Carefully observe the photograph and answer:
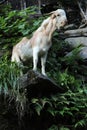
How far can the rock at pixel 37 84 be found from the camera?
25.2ft

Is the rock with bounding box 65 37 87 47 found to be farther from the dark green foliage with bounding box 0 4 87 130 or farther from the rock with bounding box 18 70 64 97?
the rock with bounding box 18 70 64 97

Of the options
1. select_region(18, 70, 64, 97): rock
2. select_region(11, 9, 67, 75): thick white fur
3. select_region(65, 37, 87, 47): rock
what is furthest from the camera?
select_region(65, 37, 87, 47): rock

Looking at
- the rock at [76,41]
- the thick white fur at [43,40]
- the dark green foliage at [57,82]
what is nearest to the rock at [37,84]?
the dark green foliage at [57,82]

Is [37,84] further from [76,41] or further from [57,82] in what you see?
[76,41]

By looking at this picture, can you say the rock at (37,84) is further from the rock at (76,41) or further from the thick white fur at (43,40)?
the rock at (76,41)

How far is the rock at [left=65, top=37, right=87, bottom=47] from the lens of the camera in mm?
10047

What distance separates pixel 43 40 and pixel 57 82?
3.14 ft

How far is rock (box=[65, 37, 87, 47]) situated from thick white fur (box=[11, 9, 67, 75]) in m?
1.93

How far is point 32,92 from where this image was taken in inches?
317

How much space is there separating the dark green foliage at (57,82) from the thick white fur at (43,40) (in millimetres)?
370

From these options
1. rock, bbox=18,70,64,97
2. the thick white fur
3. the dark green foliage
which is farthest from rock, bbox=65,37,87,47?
rock, bbox=18,70,64,97

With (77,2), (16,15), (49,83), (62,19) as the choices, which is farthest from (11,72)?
(77,2)

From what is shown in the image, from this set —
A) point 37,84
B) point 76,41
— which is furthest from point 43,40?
point 76,41

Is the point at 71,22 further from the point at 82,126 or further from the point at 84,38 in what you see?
the point at 82,126
